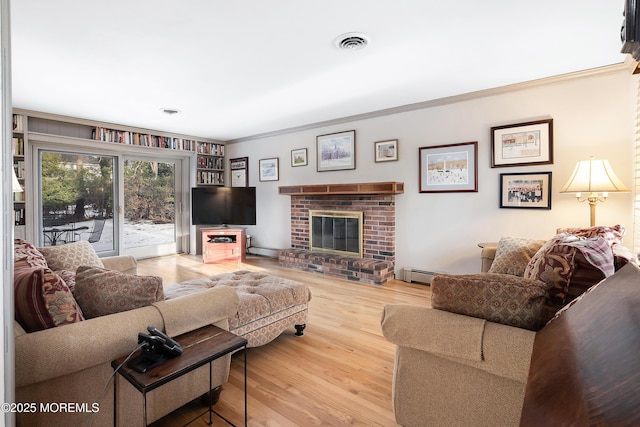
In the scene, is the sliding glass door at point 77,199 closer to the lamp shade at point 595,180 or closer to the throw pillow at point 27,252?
the throw pillow at point 27,252

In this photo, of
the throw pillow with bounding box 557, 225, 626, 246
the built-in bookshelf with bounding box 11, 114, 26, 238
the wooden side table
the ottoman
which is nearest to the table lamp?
the throw pillow with bounding box 557, 225, 626, 246

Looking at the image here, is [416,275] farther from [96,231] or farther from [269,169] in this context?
[96,231]

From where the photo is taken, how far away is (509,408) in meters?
1.20

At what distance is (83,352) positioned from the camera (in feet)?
3.94

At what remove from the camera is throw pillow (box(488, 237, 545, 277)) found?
2.61m

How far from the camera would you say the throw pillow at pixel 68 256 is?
93.4 inches

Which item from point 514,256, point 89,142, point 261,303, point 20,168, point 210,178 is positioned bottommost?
point 261,303

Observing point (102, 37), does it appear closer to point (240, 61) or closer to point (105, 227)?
point (240, 61)

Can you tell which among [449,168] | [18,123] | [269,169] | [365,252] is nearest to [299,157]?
[269,169]

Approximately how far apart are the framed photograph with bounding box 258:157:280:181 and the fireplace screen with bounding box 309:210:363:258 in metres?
1.10

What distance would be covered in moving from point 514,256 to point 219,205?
14.9 ft

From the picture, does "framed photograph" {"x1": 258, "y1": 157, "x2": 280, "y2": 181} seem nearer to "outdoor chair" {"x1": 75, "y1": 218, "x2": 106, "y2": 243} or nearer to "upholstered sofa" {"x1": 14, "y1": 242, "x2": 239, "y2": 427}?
"outdoor chair" {"x1": 75, "y1": 218, "x2": 106, "y2": 243}

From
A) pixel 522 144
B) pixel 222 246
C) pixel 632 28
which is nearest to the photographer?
pixel 632 28

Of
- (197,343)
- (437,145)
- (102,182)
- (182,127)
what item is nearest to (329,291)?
(437,145)
